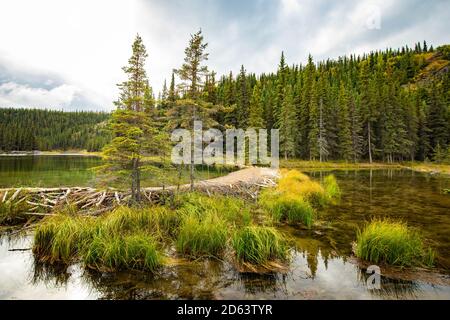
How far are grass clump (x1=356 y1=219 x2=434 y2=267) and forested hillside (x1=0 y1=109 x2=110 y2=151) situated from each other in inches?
2515

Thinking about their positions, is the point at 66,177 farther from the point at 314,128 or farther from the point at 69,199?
the point at 314,128

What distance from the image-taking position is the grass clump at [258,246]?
696 cm

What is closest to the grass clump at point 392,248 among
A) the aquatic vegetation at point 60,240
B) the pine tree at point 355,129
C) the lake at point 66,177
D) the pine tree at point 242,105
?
the aquatic vegetation at point 60,240

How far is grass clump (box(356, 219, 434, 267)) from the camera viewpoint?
22.7 ft

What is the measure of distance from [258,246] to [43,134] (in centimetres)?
20975

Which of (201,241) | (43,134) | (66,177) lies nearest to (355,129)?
(66,177)

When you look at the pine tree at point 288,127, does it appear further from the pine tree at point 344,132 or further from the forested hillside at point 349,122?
the pine tree at point 344,132
